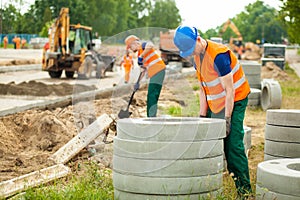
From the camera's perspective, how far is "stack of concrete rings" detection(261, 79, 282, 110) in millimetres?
16109

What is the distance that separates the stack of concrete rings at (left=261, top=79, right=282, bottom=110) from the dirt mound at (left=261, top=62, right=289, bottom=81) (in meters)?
13.7

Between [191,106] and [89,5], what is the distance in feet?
260

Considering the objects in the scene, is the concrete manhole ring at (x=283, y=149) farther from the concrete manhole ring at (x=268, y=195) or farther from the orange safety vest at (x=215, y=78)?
the concrete manhole ring at (x=268, y=195)

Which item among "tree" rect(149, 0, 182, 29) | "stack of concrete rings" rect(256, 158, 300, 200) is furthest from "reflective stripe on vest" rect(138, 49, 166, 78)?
"tree" rect(149, 0, 182, 29)

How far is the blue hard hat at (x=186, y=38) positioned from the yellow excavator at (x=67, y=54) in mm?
19947

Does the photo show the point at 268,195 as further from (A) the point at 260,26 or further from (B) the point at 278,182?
(A) the point at 260,26

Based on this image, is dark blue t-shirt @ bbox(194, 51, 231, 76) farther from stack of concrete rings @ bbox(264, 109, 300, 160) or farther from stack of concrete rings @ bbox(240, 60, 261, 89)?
stack of concrete rings @ bbox(240, 60, 261, 89)

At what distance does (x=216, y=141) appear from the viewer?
572 cm

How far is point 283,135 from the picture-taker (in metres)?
7.77

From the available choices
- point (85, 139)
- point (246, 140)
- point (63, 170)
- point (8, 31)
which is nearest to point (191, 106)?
point (246, 140)

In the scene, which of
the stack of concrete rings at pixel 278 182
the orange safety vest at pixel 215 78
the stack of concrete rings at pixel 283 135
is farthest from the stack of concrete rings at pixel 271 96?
the stack of concrete rings at pixel 278 182

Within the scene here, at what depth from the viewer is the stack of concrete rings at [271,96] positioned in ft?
52.9

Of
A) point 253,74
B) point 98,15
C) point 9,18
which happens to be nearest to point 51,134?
point 253,74

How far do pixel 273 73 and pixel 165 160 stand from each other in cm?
2715
